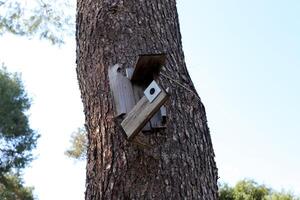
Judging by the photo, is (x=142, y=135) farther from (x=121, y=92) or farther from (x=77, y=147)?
Result: (x=77, y=147)

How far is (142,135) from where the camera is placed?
1332 millimetres

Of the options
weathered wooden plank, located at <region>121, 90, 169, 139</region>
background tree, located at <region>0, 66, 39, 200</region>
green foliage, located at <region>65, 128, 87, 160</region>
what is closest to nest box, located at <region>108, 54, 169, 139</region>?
weathered wooden plank, located at <region>121, 90, 169, 139</region>

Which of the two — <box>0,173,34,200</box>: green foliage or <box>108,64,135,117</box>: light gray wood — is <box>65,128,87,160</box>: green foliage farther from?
<box>108,64,135,117</box>: light gray wood

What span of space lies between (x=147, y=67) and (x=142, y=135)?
203mm

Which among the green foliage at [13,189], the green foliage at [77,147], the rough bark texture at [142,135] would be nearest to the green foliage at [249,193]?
the green foliage at [77,147]

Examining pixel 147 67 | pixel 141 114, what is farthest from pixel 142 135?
pixel 147 67

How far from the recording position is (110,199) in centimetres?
129

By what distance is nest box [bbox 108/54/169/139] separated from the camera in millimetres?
1270

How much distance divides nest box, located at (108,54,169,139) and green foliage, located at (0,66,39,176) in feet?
32.6

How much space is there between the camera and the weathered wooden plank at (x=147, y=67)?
4.17 ft

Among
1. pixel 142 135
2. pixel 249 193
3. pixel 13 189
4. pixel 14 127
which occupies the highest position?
pixel 14 127

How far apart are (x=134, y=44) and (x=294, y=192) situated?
7.37 meters

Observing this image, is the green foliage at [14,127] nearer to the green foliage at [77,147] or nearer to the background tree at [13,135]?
the background tree at [13,135]

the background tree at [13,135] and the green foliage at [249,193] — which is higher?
the background tree at [13,135]
